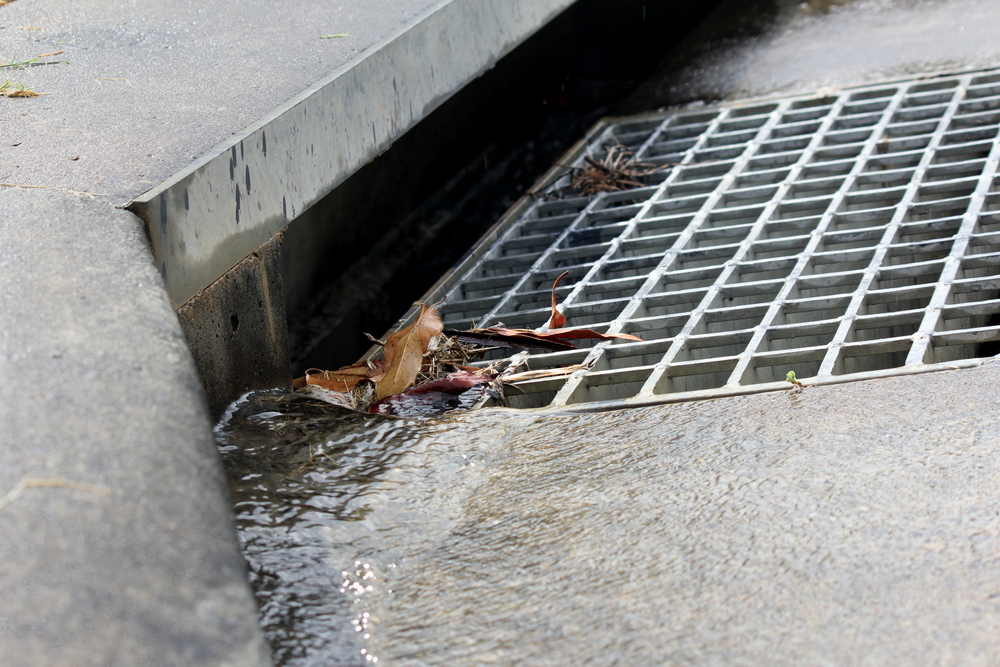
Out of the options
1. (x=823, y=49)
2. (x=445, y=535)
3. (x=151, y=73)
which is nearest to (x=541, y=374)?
(x=445, y=535)

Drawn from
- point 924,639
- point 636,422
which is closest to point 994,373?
point 636,422

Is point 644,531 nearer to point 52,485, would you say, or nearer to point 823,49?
point 52,485

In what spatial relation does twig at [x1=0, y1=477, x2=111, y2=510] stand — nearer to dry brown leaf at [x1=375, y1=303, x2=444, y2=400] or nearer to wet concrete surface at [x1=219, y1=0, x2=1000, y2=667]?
wet concrete surface at [x1=219, y1=0, x2=1000, y2=667]

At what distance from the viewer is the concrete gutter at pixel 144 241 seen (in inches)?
45.1

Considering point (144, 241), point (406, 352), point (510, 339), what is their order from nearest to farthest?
point (144, 241), point (406, 352), point (510, 339)

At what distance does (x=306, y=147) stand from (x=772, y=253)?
4.39ft

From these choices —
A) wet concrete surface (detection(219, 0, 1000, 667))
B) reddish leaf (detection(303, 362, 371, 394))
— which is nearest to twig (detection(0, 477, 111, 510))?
wet concrete surface (detection(219, 0, 1000, 667))

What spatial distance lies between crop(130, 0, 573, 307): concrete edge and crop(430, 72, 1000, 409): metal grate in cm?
52

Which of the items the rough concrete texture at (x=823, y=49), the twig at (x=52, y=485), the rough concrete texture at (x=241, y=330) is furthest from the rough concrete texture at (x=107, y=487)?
the rough concrete texture at (x=823, y=49)

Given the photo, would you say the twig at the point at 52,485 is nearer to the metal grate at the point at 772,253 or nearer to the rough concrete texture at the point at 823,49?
the metal grate at the point at 772,253

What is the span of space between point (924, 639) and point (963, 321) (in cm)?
132

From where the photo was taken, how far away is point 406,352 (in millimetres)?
2203

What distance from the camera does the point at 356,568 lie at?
4.97 feet

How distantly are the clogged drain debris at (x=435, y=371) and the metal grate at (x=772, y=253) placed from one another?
7cm
